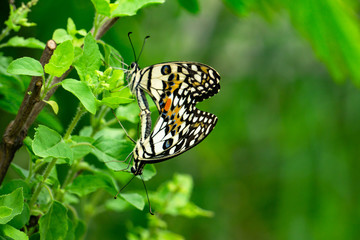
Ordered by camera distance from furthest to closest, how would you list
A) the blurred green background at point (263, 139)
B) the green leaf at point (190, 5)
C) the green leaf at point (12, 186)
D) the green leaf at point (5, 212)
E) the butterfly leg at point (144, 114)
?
the blurred green background at point (263, 139) → the green leaf at point (190, 5) → the butterfly leg at point (144, 114) → the green leaf at point (12, 186) → the green leaf at point (5, 212)

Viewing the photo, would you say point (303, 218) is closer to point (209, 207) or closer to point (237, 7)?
point (209, 207)

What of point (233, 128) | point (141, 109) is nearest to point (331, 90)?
point (233, 128)

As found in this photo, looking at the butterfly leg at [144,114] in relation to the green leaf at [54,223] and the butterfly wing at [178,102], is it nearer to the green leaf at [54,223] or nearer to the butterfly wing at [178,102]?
the butterfly wing at [178,102]

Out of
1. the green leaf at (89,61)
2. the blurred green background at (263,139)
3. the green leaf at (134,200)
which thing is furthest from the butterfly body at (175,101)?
the blurred green background at (263,139)

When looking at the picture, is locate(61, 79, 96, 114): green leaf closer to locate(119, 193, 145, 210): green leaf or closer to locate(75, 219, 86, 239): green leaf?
locate(119, 193, 145, 210): green leaf

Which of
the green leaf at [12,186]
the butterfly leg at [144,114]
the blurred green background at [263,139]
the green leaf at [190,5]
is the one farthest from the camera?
the blurred green background at [263,139]

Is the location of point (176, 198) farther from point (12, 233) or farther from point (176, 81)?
point (12, 233)

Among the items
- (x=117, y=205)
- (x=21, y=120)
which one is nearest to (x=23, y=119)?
(x=21, y=120)
